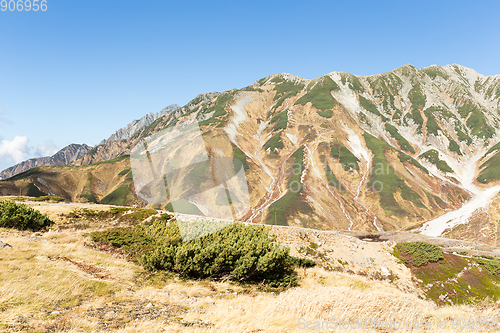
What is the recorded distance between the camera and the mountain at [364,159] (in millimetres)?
92500

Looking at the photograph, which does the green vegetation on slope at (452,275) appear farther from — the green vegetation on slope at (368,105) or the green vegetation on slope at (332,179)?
the green vegetation on slope at (368,105)

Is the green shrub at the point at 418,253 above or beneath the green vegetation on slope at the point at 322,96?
beneath

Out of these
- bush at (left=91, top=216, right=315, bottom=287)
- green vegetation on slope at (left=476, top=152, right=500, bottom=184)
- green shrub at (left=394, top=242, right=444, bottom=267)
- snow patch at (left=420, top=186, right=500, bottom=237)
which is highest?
bush at (left=91, top=216, right=315, bottom=287)

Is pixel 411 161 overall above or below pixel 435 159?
above

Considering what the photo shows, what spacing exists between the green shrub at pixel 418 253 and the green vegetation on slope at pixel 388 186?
83841 mm

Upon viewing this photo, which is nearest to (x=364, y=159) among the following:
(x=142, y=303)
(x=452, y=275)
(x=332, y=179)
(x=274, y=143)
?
(x=332, y=179)

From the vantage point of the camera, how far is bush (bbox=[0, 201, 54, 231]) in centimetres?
2000

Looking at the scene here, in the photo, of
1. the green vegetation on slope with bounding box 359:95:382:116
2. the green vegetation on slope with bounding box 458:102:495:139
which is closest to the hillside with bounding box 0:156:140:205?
the green vegetation on slope with bounding box 359:95:382:116

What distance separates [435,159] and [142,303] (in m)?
168

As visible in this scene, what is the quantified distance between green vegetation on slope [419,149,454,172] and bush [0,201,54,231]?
164031mm

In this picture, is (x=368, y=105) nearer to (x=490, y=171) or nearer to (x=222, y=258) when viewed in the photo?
(x=490, y=171)

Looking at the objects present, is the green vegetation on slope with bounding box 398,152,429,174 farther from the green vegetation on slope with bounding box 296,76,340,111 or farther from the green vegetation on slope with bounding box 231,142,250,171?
the green vegetation on slope with bounding box 231,142,250,171

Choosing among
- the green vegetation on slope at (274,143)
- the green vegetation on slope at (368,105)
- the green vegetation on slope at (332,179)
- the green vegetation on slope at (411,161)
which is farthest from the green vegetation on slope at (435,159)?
the green vegetation on slope at (274,143)

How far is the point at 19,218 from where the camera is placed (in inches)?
805
